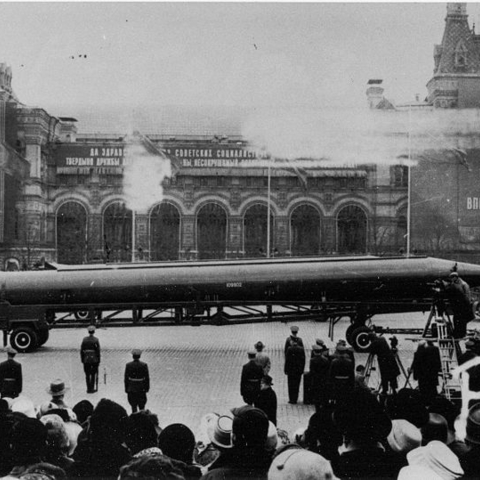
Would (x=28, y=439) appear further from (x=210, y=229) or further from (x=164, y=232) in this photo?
(x=210, y=229)

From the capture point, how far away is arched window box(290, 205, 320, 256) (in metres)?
43.6

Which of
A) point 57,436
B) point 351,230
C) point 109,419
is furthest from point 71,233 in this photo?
point 109,419

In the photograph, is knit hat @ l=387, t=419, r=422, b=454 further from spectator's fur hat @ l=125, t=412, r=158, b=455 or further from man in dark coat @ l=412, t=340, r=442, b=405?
man in dark coat @ l=412, t=340, r=442, b=405

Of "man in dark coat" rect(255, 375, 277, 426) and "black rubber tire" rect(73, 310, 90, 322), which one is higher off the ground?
"man in dark coat" rect(255, 375, 277, 426)

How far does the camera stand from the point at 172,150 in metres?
44.5

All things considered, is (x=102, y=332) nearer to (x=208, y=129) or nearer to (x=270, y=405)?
(x=270, y=405)

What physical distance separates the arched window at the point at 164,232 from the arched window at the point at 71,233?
450 centimetres

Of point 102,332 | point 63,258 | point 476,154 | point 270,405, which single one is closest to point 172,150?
point 63,258

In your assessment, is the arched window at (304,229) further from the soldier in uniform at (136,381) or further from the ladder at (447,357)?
the soldier in uniform at (136,381)

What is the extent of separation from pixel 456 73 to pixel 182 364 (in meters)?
29.8

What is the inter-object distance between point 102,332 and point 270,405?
51.1 feet

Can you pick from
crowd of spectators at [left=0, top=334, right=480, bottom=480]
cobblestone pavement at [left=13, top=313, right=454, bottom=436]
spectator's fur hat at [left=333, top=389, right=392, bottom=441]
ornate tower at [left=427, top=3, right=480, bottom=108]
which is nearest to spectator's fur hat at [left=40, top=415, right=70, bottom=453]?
crowd of spectators at [left=0, top=334, right=480, bottom=480]

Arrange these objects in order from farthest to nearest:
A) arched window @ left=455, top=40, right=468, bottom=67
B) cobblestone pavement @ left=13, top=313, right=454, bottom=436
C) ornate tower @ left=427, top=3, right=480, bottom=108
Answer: ornate tower @ left=427, top=3, right=480, bottom=108, arched window @ left=455, top=40, right=468, bottom=67, cobblestone pavement @ left=13, top=313, right=454, bottom=436

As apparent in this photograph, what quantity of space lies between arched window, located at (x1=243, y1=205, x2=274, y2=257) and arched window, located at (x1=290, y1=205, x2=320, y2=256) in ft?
5.81
